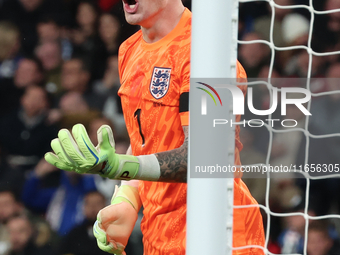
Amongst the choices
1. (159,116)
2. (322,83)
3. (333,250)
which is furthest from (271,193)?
(159,116)

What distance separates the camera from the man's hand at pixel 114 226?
4.34ft

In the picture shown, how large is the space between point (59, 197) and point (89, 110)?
474 millimetres

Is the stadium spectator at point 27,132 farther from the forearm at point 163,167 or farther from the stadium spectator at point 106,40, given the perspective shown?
the forearm at point 163,167

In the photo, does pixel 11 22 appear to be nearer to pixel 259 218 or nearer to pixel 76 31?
pixel 76 31

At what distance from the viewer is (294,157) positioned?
2.01m

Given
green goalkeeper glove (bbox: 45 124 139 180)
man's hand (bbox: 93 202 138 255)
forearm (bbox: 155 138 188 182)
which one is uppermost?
green goalkeeper glove (bbox: 45 124 139 180)

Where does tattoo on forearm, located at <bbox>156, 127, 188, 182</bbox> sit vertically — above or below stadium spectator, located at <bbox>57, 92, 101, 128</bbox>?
above

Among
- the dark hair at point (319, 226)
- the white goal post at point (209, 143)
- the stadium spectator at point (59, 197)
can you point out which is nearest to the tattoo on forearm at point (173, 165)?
the white goal post at point (209, 143)

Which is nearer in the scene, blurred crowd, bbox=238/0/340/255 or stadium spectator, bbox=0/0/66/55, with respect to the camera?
blurred crowd, bbox=238/0/340/255

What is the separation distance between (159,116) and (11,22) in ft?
5.15

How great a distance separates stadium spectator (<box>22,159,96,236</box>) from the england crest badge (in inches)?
47.1

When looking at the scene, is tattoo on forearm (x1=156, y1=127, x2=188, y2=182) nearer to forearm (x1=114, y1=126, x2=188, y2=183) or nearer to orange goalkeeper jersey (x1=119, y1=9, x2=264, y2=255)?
forearm (x1=114, y1=126, x2=188, y2=183)

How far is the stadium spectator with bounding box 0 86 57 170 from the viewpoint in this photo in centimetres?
233

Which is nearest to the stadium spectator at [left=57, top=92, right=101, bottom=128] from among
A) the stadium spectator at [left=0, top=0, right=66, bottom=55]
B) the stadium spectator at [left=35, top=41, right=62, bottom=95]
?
the stadium spectator at [left=35, top=41, right=62, bottom=95]
